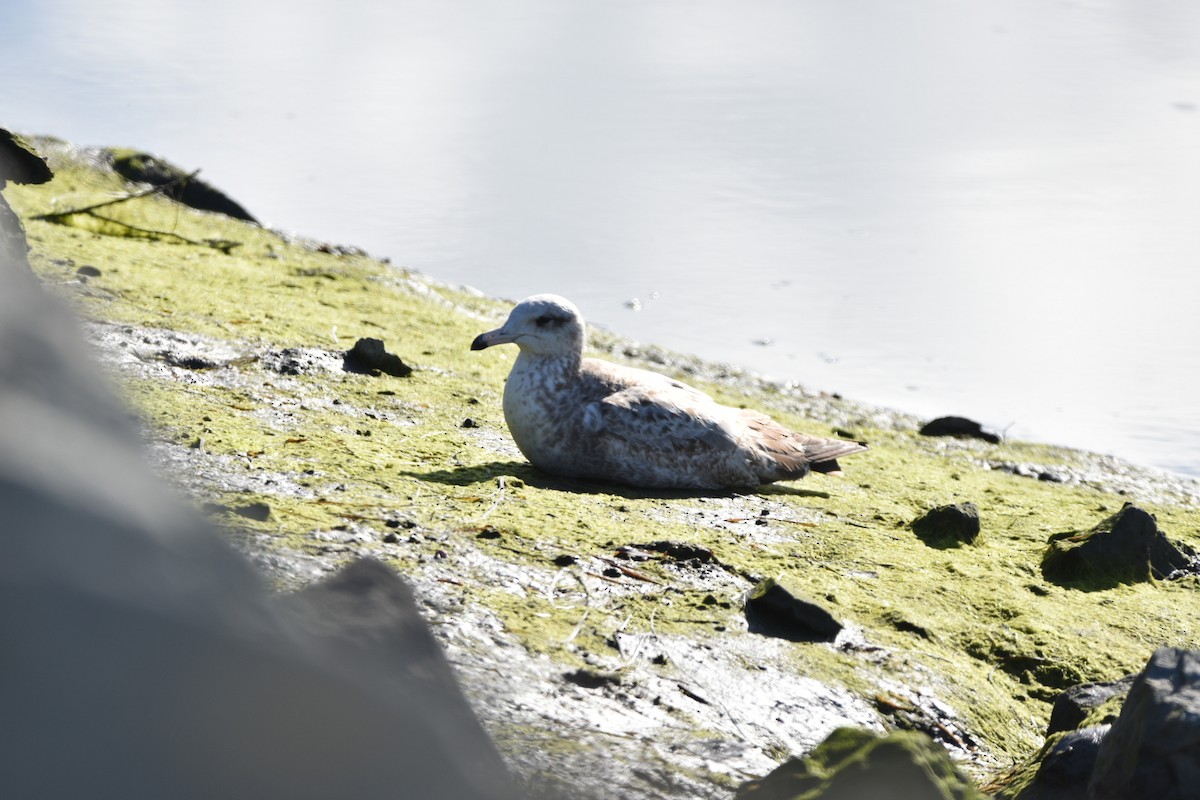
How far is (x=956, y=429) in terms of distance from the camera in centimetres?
1000

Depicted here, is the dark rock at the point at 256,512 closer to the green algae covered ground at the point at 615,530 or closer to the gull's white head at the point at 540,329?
the green algae covered ground at the point at 615,530

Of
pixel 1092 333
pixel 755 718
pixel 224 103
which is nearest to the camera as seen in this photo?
pixel 755 718

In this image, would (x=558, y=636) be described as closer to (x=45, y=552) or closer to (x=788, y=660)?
(x=788, y=660)

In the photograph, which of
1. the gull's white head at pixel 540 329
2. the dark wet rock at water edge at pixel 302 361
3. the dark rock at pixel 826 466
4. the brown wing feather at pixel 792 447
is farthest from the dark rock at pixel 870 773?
the dark wet rock at water edge at pixel 302 361

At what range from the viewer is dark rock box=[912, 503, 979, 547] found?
254 inches

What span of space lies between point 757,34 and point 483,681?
2637cm

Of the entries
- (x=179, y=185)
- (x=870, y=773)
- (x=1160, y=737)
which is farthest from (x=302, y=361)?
(x=179, y=185)

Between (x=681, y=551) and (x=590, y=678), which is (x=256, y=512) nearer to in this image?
(x=590, y=678)

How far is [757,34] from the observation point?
2822cm

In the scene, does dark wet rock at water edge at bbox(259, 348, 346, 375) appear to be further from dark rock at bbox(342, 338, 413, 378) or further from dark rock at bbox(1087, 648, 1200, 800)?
dark rock at bbox(1087, 648, 1200, 800)

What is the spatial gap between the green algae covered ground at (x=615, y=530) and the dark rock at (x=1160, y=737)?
0.99 m

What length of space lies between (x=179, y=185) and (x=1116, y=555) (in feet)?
31.5

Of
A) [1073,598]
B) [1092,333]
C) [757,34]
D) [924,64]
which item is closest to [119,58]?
[757,34]

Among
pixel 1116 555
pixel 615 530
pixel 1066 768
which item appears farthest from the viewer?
pixel 1116 555
